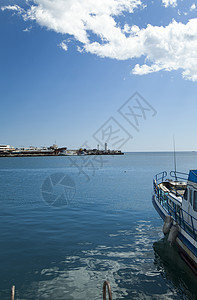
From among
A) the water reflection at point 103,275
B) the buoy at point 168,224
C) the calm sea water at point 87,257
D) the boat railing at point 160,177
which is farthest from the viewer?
the boat railing at point 160,177

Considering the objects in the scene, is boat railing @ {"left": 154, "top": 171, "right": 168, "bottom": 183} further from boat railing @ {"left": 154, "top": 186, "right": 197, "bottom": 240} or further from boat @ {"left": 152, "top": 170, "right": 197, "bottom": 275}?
boat @ {"left": 152, "top": 170, "right": 197, "bottom": 275}

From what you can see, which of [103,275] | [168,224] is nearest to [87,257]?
[103,275]

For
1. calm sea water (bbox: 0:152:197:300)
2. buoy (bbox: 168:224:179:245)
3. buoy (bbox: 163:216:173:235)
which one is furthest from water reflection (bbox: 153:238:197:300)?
buoy (bbox: 163:216:173:235)

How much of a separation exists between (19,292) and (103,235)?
8.32 meters

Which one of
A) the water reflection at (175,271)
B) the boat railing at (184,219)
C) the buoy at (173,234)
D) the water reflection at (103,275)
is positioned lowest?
the water reflection at (175,271)

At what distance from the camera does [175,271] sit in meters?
12.2

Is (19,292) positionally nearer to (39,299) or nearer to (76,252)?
(39,299)

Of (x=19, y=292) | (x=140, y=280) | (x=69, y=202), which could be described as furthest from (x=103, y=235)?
(x=69, y=202)

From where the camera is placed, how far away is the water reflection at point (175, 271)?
10.6 metres

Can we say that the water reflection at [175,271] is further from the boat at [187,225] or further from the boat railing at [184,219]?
the boat railing at [184,219]

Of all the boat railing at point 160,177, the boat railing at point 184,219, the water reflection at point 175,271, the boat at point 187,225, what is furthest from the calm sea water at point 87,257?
the boat railing at point 160,177

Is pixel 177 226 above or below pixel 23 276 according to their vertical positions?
above

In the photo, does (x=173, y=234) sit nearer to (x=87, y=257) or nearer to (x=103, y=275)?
(x=103, y=275)

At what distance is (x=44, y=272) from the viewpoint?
1170 cm
